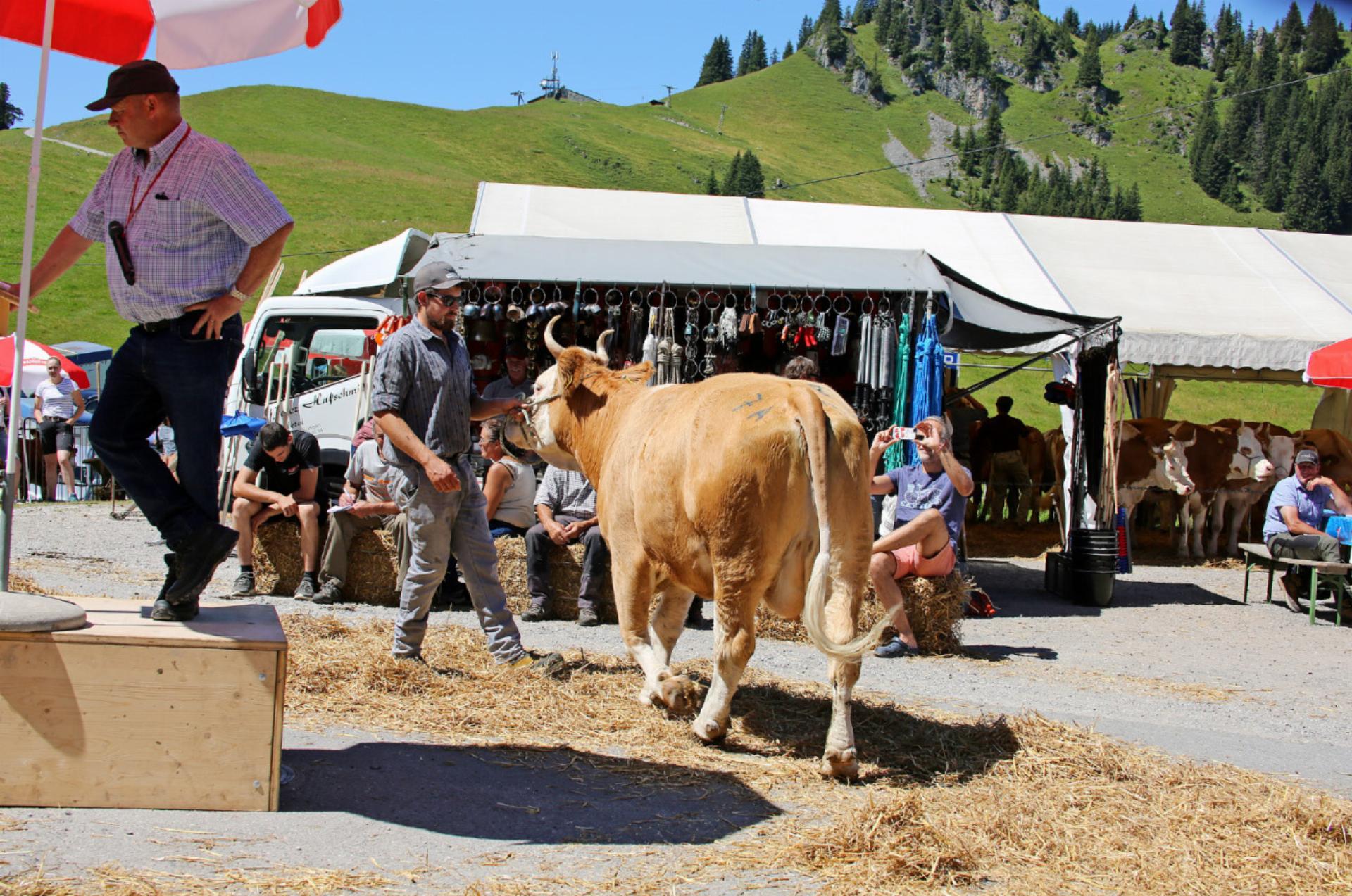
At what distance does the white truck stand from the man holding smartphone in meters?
7.16

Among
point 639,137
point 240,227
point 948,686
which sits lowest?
point 948,686

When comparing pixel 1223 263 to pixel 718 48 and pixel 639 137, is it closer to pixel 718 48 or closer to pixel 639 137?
pixel 639 137

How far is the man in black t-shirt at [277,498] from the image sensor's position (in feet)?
29.2

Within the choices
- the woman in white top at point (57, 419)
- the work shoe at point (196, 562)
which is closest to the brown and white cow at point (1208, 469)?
the work shoe at point (196, 562)

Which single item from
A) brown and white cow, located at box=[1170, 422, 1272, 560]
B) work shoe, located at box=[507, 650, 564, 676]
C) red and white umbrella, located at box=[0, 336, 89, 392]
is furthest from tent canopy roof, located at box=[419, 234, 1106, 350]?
red and white umbrella, located at box=[0, 336, 89, 392]

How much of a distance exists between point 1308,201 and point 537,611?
101849 millimetres

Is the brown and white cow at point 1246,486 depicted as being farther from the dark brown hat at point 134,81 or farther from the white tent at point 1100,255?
the dark brown hat at point 134,81

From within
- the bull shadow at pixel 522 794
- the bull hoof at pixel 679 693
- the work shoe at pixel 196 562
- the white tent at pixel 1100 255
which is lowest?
the bull shadow at pixel 522 794

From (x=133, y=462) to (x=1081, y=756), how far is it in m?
4.02

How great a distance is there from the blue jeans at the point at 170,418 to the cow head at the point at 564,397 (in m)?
2.46

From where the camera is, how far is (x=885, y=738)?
17.7ft

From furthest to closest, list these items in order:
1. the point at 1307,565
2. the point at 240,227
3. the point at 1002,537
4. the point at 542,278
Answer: the point at 1002,537
the point at 1307,565
the point at 542,278
the point at 240,227

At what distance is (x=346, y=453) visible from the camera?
1230 cm

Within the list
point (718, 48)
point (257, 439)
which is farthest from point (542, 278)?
point (718, 48)
